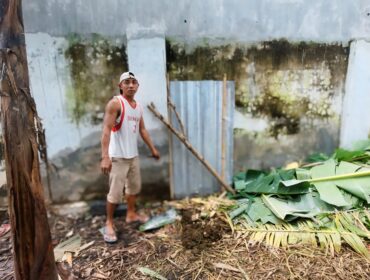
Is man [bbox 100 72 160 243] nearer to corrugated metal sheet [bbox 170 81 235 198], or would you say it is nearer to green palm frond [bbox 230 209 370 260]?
corrugated metal sheet [bbox 170 81 235 198]

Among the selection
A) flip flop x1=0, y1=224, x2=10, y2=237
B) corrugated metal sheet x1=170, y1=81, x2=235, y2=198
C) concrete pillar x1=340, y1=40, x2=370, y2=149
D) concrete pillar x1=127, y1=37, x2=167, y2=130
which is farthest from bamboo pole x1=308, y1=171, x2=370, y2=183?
flip flop x1=0, y1=224, x2=10, y2=237

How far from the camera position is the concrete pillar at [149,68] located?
13.3 ft

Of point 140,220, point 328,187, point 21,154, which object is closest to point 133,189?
point 140,220

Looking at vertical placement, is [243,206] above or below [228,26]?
below

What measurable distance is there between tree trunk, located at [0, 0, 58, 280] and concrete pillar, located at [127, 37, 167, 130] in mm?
1883

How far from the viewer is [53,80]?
4.01m

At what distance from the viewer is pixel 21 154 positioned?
233 centimetres

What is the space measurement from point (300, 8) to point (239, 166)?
99.1 inches

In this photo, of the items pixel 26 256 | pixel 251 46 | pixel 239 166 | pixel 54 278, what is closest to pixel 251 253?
pixel 239 166

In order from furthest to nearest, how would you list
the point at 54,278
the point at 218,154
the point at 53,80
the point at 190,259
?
the point at 218,154 < the point at 53,80 < the point at 190,259 < the point at 54,278

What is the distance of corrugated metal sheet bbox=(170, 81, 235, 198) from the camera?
4.32m

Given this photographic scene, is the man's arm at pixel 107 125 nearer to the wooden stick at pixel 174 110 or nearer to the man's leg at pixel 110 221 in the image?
the man's leg at pixel 110 221

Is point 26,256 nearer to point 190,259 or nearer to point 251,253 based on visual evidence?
point 190,259

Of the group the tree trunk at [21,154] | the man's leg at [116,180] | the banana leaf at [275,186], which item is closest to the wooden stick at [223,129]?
the banana leaf at [275,186]
